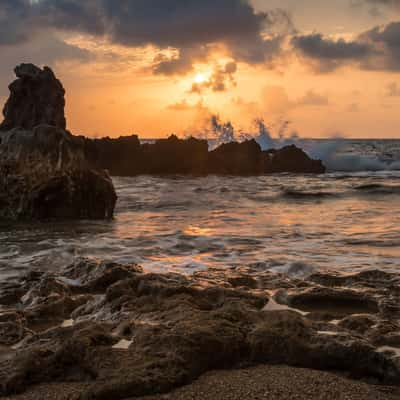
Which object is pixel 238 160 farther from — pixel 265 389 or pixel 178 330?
pixel 265 389

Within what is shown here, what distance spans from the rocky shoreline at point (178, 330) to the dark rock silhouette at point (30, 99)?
70.0ft

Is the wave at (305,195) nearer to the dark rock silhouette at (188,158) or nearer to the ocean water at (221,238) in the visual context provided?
the ocean water at (221,238)

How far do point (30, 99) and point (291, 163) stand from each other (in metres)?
20.6

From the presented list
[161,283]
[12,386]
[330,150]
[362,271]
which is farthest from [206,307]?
[330,150]

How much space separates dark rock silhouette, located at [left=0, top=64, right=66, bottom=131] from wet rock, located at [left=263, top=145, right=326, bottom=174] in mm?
18051

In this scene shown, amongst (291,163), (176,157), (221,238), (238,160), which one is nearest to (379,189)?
(221,238)

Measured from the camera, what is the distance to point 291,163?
3791 cm

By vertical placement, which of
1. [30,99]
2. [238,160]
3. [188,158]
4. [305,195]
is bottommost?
[305,195]

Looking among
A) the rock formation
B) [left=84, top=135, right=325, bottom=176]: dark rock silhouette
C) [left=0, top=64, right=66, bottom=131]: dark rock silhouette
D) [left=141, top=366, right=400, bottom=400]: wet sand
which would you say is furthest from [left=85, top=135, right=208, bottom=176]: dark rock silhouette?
[left=141, top=366, right=400, bottom=400]: wet sand

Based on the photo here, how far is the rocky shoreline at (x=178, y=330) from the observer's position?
2855 mm

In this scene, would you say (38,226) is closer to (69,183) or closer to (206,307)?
(69,183)

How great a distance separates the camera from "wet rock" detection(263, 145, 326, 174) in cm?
3744

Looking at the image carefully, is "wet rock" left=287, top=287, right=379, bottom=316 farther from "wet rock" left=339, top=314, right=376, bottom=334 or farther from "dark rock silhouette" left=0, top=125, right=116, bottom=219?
"dark rock silhouette" left=0, top=125, right=116, bottom=219

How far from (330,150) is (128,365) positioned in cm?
4651
